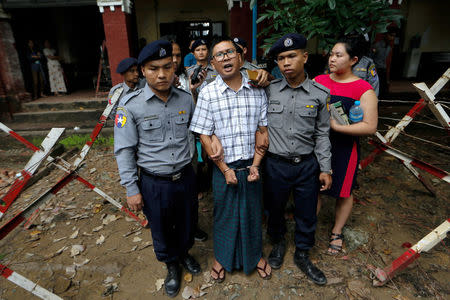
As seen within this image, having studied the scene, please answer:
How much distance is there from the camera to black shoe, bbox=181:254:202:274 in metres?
2.78

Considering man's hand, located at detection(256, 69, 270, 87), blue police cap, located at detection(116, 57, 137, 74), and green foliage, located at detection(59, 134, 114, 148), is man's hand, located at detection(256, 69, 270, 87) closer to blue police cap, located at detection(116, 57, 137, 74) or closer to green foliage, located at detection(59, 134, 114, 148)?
blue police cap, located at detection(116, 57, 137, 74)

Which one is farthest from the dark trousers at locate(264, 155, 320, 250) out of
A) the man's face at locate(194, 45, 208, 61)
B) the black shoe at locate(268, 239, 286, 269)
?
the man's face at locate(194, 45, 208, 61)

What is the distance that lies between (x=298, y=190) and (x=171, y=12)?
9371 millimetres

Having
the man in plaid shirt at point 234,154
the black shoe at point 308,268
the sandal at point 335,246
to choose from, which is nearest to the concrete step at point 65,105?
the man in plaid shirt at point 234,154

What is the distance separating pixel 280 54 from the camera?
2.24 meters

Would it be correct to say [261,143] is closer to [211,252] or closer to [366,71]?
[211,252]

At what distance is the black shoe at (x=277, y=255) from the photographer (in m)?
2.80

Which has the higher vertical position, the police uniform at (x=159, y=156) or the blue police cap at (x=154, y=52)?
the blue police cap at (x=154, y=52)

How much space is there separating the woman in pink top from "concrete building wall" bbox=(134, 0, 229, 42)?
Result: 25.9ft

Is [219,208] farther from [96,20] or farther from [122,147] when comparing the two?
[96,20]

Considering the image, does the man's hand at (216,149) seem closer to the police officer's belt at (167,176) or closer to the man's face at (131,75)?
the police officer's belt at (167,176)

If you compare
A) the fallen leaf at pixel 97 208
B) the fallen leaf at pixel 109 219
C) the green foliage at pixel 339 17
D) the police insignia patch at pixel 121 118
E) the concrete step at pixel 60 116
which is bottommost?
the fallen leaf at pixel 109 219

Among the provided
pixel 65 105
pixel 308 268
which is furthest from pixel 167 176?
pixel 65 105

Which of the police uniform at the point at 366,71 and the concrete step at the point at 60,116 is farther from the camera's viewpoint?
the concrete step at the point at 60,116
